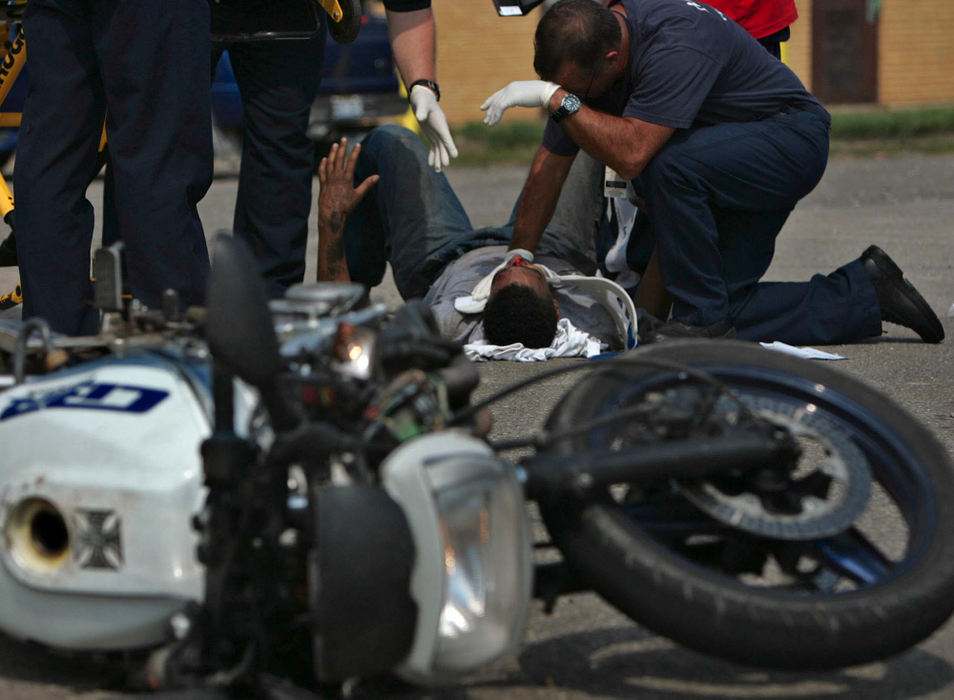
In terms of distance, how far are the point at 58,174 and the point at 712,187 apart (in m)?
2.01

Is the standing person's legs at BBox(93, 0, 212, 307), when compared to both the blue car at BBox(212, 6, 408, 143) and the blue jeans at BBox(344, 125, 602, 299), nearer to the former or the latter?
the blue jeans at BBox(344, 125, 602, 299)

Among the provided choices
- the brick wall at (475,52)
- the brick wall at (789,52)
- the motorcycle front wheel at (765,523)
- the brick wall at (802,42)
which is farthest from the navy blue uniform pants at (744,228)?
the brick wall at (802,42)

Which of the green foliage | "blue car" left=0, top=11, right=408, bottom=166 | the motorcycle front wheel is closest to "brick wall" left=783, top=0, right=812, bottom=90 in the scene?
the green foliage

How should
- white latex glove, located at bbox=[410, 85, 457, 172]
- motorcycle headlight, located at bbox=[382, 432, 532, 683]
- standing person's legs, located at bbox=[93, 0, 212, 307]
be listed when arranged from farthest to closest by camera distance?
white latex glove, located at bbox=[410, 85, 457, 172], standing person's legs, located at bbox=[93, 0, 212, 307], motorcycle headlight, located at bbox=[382, 432, 532, 683]

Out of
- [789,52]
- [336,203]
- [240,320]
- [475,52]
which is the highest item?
[240,320]

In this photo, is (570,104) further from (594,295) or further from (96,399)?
(96,399)

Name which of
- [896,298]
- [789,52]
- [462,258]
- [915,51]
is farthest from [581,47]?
[915,51]

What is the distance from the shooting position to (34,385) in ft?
7.23

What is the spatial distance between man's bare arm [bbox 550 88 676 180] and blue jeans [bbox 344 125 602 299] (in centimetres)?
58

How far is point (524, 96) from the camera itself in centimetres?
453

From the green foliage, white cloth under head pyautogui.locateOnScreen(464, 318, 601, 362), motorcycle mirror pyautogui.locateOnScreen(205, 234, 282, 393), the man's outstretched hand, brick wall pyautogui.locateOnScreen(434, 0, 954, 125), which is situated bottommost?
the green foliage

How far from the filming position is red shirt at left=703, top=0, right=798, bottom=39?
532 centimetres

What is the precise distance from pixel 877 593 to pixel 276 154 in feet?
9.71

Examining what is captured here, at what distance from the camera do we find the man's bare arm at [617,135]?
4.43 meters
